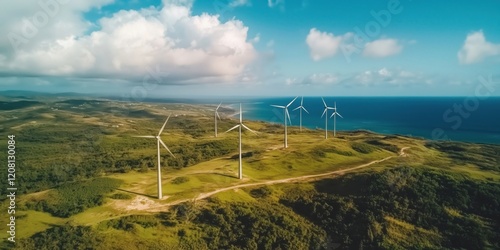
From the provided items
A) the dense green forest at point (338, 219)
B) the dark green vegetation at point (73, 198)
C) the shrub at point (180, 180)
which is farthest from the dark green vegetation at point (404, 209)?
the dark green vegetation at point (73, 198)

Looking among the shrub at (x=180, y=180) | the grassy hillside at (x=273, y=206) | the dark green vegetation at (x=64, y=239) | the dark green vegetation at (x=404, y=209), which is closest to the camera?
the dark green vegetation at (x=64, y=239)

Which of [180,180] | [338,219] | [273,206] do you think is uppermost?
[180,180]

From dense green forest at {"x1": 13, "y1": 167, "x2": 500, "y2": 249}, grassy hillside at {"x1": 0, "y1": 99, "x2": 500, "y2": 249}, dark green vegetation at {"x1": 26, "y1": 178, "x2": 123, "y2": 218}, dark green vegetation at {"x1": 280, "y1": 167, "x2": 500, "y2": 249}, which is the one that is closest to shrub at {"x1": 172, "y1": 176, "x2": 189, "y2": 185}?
grassy hillside at {"x1": 0, "y1": 99, "x2": 500, "y2": 249}

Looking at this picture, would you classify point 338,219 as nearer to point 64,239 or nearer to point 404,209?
point 404,209

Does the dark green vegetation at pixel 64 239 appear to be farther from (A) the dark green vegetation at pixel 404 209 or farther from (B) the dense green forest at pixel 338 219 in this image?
(A) the dark green vegetation at pixel 404 209

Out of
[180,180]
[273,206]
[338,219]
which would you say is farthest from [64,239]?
[338,219]

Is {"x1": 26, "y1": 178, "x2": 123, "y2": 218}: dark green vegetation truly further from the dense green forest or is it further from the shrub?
the shrub
